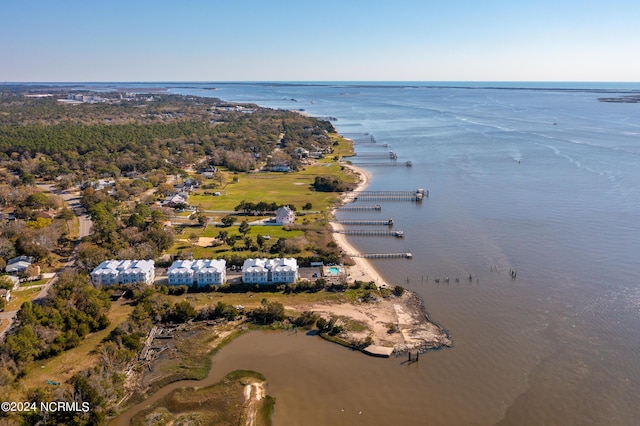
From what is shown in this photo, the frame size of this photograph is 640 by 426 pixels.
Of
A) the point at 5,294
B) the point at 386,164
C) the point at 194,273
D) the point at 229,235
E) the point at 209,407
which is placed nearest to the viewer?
the point at 209,407

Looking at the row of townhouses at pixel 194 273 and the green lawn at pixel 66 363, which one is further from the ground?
the row of townhouses at pixel 194 273

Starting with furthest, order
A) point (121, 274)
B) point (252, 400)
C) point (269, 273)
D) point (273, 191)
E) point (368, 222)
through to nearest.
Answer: point (273, 191), point (368, 222), point (269, 273), point (121, 274), point (252, 400)

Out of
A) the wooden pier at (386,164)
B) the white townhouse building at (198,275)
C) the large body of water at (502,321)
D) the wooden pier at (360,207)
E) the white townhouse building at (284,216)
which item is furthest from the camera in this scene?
the wooden pier at (386,164)

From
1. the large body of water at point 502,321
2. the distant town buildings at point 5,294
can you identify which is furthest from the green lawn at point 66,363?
the distant town buildings at point 5,294

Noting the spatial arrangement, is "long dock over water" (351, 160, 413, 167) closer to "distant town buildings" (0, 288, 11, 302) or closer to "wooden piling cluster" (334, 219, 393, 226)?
"wooden piling cluster" (334, 219, 393, 226)

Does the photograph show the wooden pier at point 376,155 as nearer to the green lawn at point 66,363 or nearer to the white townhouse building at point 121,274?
the white townhouse building at point 121,274

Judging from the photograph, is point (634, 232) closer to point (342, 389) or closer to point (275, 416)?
point (342, 389)

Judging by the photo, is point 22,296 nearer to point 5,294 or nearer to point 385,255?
point 5,294

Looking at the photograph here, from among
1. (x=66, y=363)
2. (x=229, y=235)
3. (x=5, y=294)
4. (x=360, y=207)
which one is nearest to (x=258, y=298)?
(x=66, y=363)
